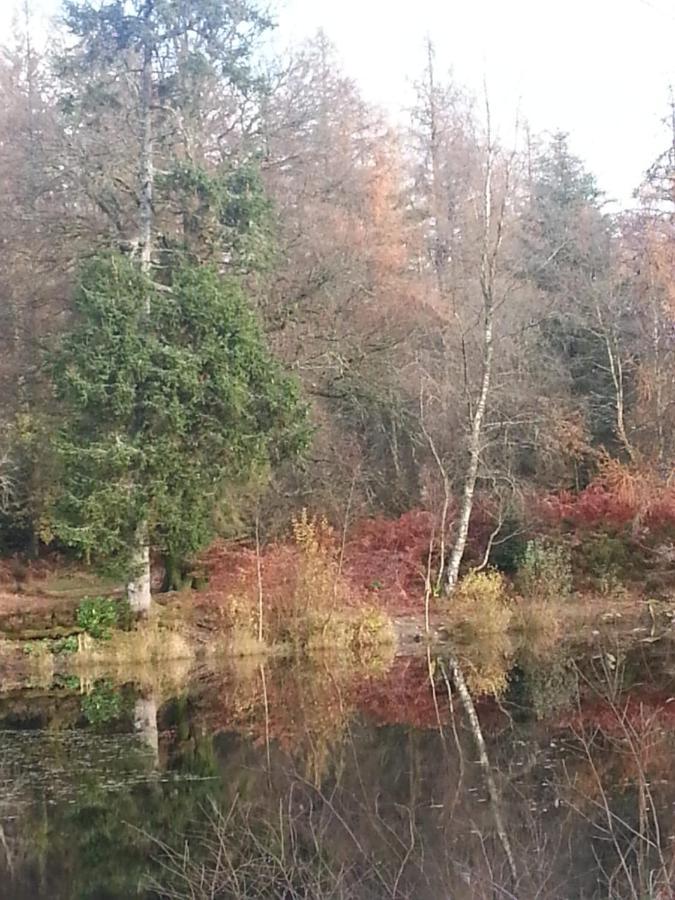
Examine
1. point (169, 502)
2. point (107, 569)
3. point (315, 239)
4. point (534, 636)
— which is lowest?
point (534, 636)

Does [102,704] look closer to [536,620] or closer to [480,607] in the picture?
[480,607]

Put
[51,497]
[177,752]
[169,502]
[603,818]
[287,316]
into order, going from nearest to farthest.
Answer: [603,818]
[177,752]
[169,502]
[51,497]
[287,316]

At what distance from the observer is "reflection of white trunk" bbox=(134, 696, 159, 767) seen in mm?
12633

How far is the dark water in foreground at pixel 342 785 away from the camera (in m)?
6.62

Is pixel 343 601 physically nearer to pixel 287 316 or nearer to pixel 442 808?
pixel 287 316

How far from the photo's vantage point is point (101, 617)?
18.7 metres

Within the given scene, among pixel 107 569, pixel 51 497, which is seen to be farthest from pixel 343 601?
pixel 51 497

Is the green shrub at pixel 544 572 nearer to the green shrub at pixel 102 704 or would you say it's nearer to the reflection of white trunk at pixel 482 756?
the reflection of white trunk at pixel 482 756

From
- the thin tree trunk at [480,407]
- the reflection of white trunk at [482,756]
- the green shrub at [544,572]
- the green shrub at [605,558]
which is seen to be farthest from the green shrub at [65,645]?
the green shrub at [605,558]

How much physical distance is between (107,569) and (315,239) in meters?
8.88

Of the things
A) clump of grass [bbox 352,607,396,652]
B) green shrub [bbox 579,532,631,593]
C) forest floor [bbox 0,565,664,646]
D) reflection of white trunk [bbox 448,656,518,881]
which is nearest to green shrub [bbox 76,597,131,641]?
forest floor [bbox 0,565,664,646]

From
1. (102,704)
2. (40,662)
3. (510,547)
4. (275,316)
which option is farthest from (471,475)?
(102,704)

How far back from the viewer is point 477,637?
65.1ft

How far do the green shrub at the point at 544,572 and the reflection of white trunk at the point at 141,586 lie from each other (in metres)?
7.33
